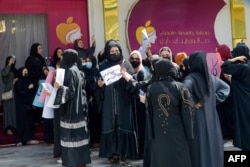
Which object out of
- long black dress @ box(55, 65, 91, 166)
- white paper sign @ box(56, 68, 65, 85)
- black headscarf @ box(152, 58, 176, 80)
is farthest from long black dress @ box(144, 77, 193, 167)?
white paper sign @ box(56, 68, 65, 85)

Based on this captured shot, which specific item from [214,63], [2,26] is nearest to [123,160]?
[214,63]

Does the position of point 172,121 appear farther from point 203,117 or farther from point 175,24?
point 175,24

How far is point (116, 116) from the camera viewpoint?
6.10 m

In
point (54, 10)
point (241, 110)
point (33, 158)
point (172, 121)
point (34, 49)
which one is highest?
point (54, 10)

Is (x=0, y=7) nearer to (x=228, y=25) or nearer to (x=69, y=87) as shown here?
(x=69, y=87)

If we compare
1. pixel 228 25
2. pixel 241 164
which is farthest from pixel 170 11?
pixel 241 164

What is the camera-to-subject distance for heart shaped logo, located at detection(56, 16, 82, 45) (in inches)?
347

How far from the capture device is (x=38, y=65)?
8086 millimetres

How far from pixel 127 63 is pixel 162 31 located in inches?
152

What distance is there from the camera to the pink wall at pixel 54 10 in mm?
8516

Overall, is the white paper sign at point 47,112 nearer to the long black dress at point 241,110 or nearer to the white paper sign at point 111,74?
the white paper sign at point 111,74

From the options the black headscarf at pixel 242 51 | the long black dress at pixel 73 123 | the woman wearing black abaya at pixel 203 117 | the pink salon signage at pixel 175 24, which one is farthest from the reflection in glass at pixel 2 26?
the woman wearing black abaya at pixel 203 117

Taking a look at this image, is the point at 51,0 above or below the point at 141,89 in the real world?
above

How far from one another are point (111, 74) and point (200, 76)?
152 centimetres
